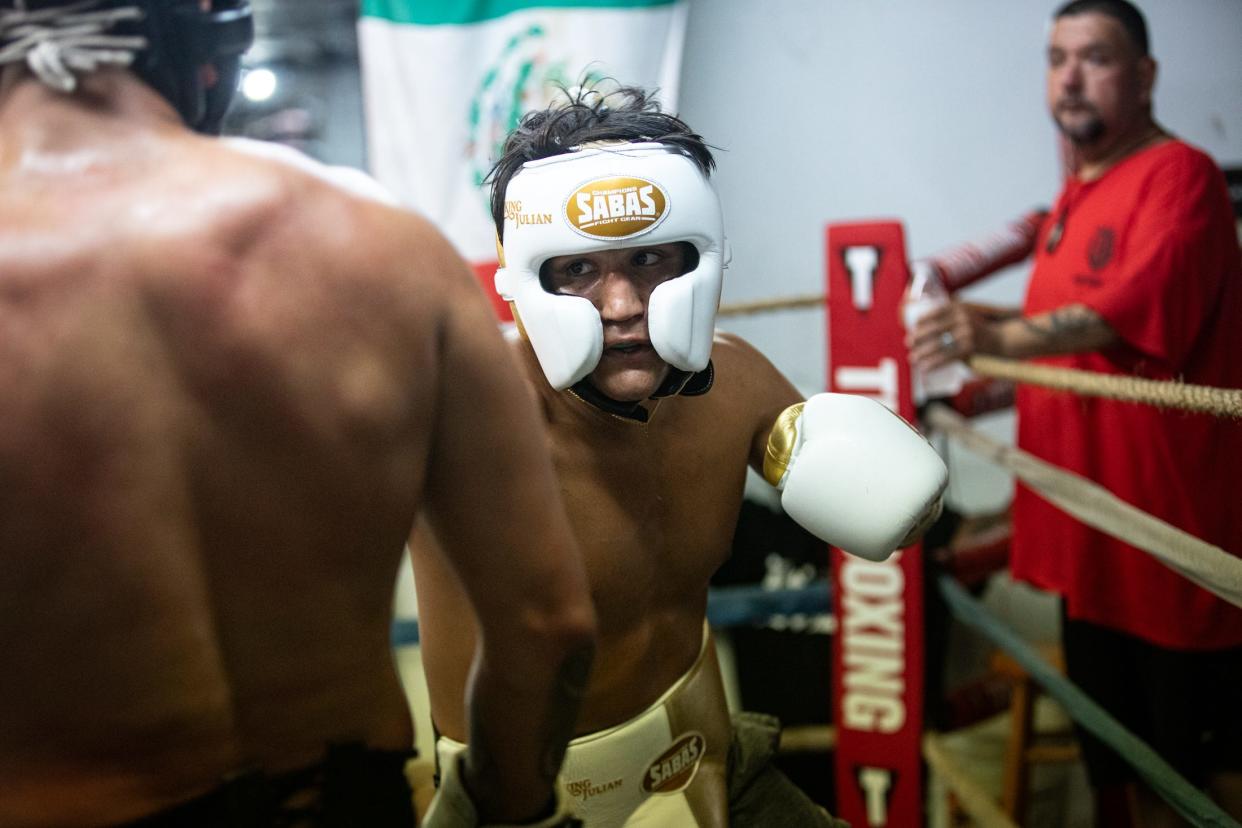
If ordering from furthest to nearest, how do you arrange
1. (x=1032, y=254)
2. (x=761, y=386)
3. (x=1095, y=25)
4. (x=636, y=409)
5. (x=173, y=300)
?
(x=1032, y=254) → (x=1095, y=25) → (x=761, y=386) → (x=636, y=409) → (x=173, y=300)

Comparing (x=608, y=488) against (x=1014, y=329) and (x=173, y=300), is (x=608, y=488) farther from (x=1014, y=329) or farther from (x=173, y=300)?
(x=1014, y=329)

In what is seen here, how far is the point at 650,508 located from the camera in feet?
2.63

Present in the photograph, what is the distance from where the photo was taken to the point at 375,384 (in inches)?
20.6

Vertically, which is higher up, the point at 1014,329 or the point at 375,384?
the point at 375,384

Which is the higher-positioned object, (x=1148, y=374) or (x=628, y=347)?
(x=628, y=347)

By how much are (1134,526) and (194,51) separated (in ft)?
3.12

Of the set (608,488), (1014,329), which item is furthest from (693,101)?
(1014,329)

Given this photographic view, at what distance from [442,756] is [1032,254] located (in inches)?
56.0

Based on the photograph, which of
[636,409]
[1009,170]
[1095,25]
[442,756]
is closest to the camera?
[442,756]

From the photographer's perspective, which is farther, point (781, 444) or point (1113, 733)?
point (1113, 733)

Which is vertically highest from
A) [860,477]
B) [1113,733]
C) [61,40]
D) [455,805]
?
[61,40]

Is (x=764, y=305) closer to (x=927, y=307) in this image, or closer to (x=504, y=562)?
(x=927, y=307)

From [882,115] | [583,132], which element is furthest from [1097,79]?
[583,132]

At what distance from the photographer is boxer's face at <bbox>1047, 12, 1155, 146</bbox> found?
1.28m
